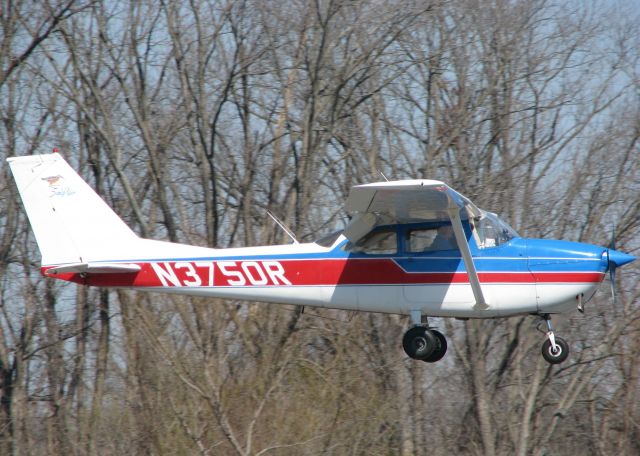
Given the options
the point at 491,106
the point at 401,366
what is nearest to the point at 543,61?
the point at 491,106

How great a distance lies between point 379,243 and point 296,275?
107cm

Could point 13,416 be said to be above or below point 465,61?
below

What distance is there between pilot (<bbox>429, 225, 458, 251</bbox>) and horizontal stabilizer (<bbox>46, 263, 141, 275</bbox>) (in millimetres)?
3550

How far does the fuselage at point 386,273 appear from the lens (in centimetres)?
1104

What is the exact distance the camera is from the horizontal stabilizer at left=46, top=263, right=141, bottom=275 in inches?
449

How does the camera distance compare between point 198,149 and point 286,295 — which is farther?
point 198,149

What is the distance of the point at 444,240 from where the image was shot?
442 inches

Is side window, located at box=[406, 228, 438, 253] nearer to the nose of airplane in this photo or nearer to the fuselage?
the fuselage

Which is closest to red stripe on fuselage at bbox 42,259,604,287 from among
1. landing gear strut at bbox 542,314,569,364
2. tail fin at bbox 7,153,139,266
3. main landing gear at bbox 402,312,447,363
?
tail fin at bbox 7,153,139,266

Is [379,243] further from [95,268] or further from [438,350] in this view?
[95,268]

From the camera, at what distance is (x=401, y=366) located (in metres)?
18.8

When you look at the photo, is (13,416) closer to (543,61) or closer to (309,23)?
(309,23)

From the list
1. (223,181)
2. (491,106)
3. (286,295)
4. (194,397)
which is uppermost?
(491,106)

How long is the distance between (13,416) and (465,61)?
11.5 metres
